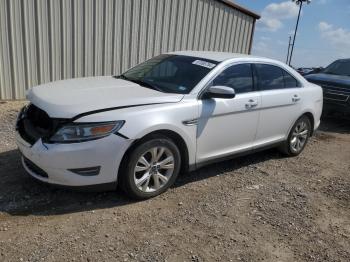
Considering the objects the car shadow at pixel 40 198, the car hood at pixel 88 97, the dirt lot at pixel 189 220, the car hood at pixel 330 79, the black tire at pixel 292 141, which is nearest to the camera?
the dirt lot at pixel 189 220

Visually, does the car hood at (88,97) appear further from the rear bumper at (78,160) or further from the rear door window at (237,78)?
the rear door window at (237,78)

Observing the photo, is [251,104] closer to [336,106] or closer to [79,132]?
[79,132]

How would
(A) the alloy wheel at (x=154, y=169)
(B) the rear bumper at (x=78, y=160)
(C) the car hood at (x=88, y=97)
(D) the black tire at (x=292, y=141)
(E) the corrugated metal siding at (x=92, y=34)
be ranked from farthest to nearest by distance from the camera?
(E) the corrugated metal siding at (x=92, y=34) < (D) the black tire at (x=292, y=141) < (A) the alloy wheel at (x=154, y=169) < (C) the car hood at (x=88, y=97) < (B) the rear bumper at (x=78, y=160)

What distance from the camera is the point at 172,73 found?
4.73m

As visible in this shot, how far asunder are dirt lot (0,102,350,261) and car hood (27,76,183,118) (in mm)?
984

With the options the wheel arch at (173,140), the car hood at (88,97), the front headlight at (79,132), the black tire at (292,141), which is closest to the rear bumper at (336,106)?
the black tire at (292,141)

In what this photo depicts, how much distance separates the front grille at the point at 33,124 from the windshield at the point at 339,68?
320 inches

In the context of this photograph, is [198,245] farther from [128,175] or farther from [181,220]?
[128,175]

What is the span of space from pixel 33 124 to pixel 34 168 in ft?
1.57

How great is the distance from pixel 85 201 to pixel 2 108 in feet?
12.3

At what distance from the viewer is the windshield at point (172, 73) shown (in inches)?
173

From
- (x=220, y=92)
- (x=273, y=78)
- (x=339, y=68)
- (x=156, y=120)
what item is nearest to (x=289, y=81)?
(x=273, y=78)

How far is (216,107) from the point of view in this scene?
14.2ft

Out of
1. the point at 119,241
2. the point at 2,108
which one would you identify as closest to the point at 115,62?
the point at 2,108
